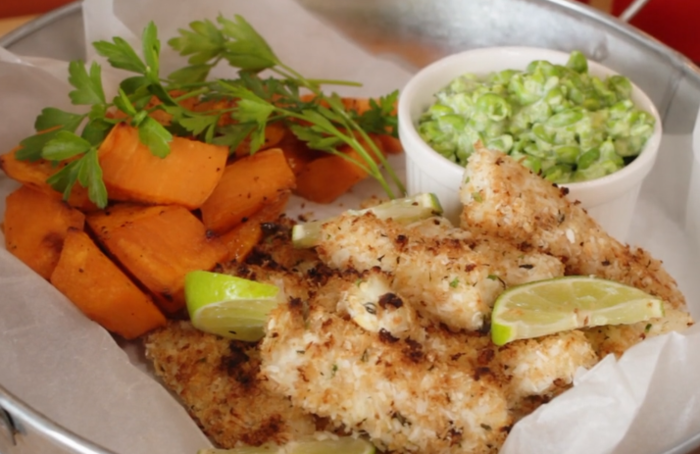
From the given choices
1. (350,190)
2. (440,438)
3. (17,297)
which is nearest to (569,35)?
(350,190)

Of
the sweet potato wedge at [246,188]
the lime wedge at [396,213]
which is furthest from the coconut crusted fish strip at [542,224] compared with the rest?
the sweet potato wedge at [246,188]

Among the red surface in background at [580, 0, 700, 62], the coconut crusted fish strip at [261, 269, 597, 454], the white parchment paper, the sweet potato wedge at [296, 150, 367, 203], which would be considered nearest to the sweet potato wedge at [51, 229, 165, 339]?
the white parchment paper

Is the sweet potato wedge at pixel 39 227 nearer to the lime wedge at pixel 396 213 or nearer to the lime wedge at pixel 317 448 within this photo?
the lime wedge at pixel 396 213

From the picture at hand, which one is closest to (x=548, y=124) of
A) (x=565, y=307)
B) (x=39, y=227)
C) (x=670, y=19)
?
(x=565, y=307)

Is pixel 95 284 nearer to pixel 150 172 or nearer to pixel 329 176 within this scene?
pixel 150 172

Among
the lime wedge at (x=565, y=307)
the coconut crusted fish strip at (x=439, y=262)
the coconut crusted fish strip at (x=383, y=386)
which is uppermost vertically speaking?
the lime wedge at (x=565, y=307)

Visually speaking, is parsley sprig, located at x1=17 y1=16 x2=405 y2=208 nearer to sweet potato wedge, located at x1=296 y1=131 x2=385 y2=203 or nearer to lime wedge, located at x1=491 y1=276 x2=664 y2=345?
sweet potato wedge, located at x1=296 y1=131 x2=385 y2=203

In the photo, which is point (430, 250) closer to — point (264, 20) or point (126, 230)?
point (126, 230)
